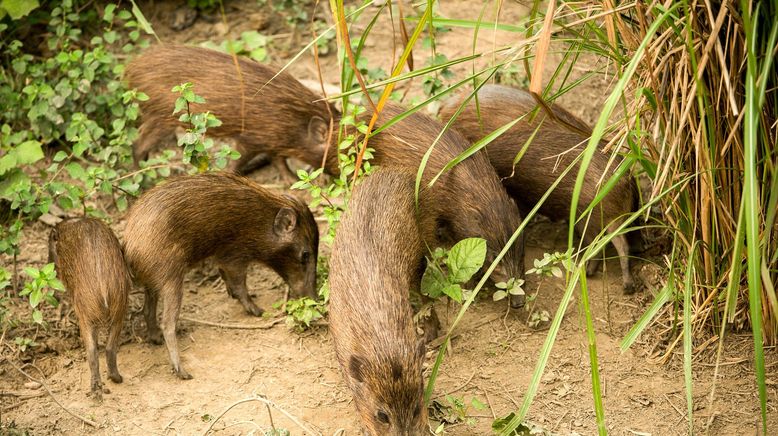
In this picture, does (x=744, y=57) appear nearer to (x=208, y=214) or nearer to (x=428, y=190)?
(x=428, y=190)

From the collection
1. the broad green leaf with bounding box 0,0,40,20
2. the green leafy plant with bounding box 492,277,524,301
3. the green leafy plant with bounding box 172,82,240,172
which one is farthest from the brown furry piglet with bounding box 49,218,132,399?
the broad green leaf with bounding box 0,0,40,20

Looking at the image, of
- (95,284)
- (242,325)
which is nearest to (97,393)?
(95,284)

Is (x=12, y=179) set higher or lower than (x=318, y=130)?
lower

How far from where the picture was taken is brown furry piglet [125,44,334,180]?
6.77 metres

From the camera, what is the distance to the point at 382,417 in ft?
15.0

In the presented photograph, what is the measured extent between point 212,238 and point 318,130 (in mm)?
1557

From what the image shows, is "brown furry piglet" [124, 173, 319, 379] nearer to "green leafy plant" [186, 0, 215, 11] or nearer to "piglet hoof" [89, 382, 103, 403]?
"piglet hoof" [89, 382, 103, 403]

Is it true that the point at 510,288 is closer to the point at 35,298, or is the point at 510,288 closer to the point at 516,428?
the point at 516,428

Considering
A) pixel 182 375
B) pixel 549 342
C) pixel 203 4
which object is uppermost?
pixel 203 4

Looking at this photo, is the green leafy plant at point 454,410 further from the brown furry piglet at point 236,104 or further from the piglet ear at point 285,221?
the brown furry piglet at point 236,104

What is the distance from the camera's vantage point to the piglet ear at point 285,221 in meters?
5.99

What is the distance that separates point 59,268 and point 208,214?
0.88m

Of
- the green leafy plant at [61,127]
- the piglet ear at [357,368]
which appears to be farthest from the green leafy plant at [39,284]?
the piglet ear at [357,368]

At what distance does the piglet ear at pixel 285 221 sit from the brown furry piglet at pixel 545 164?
1.26m
